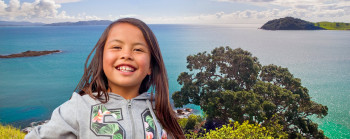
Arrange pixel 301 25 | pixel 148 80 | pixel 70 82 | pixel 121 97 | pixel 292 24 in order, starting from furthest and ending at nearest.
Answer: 1. pixel 301 25
2. pixel 292 24
3. pixel 70 82
4. pixel 148 80
5. pixel 121 97

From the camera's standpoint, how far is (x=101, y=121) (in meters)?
1.12

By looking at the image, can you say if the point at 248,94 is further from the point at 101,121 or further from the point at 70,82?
the point at 70,82

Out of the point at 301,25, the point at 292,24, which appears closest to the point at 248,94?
the point at 292,24

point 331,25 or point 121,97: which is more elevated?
point 331,25

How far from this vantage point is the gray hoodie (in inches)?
40.1

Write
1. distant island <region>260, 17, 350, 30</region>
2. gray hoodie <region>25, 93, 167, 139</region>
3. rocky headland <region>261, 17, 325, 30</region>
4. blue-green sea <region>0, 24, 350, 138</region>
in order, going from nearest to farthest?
gray hoodie <region>25, 93, 167, 139</region>
blue-green sea <region>0, 24, 350, 138</region>
rocky headland <region>261, 17, 325, 30</region>
distant island <region>260, 17, 350, 30</region>

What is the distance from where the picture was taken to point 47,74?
2878 centimetres

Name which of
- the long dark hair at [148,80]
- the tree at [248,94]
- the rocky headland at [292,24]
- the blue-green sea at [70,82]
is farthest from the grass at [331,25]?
the long dark hair at [148,80]

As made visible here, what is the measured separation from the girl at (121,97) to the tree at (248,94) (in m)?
7.46

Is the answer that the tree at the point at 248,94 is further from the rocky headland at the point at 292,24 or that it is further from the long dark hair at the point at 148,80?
the rocky headland at the point at 292,24

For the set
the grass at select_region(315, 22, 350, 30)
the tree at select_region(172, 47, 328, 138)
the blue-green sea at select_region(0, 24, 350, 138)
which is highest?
the grass at select_region(315, 22, 350, 30)

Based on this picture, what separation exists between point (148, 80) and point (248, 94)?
301 inches

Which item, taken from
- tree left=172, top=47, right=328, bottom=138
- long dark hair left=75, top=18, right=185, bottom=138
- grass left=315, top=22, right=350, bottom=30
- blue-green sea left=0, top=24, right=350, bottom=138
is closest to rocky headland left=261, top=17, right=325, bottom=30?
grass left=315, top=22, right=350, bottom=30

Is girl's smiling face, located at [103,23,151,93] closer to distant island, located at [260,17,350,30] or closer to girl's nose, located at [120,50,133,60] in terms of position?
girl's nose, located at [120,50,133,60]
